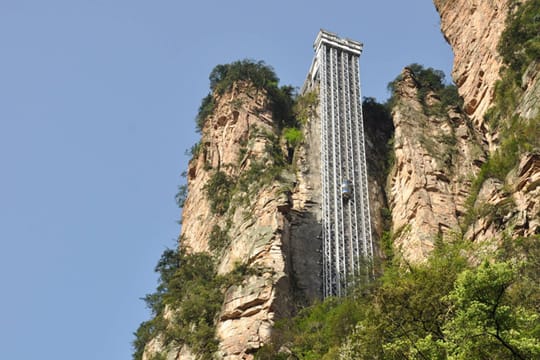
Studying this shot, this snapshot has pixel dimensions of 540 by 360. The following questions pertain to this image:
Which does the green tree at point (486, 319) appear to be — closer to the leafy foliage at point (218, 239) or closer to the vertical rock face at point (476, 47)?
the leafy foliage at point (218, 239)

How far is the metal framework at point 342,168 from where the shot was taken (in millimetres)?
29578

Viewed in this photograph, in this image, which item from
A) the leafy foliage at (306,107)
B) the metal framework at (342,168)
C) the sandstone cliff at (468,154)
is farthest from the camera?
the leafy foliage at (306,107)

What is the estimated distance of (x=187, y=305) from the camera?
93.9 ft

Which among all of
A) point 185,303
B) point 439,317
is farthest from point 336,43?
point 439,317

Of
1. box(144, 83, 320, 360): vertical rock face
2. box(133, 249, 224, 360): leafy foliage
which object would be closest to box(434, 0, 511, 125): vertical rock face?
box(144, 83, 320, 360): vertical rock face

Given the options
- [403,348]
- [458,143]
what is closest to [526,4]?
[458,143]

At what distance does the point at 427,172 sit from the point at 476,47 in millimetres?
6530

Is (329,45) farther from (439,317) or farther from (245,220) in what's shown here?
(439,317)

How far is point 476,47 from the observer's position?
34.7m

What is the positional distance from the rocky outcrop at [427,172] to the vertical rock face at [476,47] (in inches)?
48.3

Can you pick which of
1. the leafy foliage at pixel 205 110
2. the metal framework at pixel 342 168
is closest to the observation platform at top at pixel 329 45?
the metal framework at pixel 342 168

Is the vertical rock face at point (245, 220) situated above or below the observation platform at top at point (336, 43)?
below

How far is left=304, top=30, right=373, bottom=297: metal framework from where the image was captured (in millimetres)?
29578

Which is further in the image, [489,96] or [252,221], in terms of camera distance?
[489,96]
